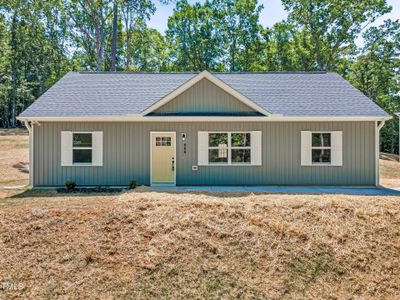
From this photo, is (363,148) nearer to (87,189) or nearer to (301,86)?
(301,86)

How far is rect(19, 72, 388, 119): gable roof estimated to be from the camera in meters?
13.2

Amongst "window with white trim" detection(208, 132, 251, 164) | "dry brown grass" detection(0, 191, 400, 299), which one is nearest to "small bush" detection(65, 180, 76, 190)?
"dry brown grass" detection(0, 191, 400, 299)

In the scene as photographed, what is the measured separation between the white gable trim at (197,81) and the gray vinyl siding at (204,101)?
0.49 feet

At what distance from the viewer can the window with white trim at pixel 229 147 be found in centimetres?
1320

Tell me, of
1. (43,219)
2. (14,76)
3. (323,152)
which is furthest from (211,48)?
(43,219)

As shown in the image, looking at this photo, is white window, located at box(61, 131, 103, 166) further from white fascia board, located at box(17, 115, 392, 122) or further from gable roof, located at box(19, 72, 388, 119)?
gable roof, located at box(19, 72, 388, 119)

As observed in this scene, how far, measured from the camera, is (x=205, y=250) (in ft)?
20.9

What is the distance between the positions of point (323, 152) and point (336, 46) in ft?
70.3

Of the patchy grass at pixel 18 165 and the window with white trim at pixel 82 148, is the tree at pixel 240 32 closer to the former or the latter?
the patchy grass at pixel 18 165

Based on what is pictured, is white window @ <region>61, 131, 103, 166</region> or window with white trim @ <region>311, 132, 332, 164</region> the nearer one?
white window @ <region>61, 131, 103, 166</region>

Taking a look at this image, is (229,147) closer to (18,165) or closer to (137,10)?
(18,165)

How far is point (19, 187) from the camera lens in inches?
514
